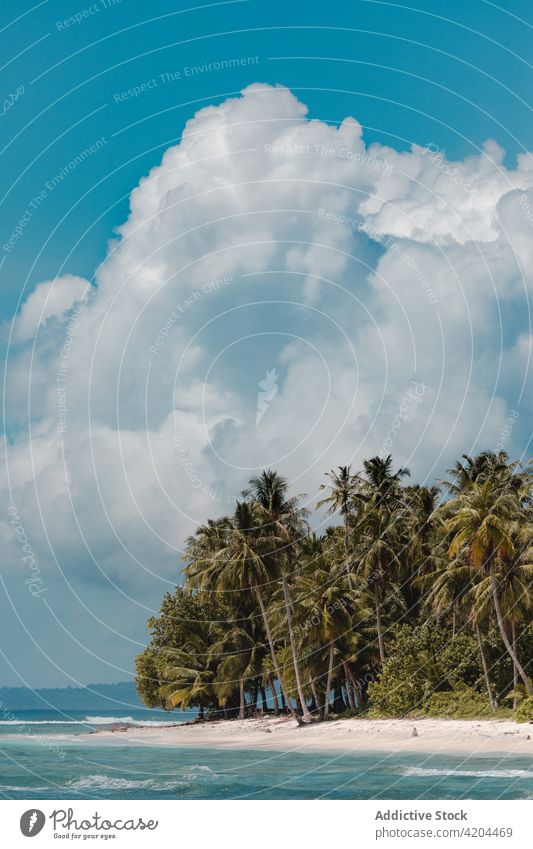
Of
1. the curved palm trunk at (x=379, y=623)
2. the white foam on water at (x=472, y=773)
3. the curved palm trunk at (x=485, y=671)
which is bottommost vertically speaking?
the white foam on water at (x=472, y=773)

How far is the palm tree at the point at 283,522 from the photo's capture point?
64000 mm

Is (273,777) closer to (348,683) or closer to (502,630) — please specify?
(502,630)

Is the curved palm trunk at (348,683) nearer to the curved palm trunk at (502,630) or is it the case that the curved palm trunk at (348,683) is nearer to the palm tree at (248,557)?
the palm tree at (248,557)

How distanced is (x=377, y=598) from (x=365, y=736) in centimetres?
1231

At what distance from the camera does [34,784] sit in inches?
1625

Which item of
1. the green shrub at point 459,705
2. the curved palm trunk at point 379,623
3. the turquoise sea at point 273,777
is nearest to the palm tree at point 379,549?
the curved palm trunk at point 379,623

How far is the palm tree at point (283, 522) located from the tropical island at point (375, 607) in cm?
10

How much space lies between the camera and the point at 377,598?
→ 6347 centimetres

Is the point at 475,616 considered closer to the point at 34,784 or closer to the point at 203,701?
the point at 34,784

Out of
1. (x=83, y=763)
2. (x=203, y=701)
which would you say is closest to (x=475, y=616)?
(x=83, y=763)

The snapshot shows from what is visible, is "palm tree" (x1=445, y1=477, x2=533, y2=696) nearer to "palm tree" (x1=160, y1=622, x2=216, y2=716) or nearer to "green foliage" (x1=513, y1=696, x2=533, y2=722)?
"green foliage" (x1=513, y1=696, x2=533, y2=722)

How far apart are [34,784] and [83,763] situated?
11581 mm

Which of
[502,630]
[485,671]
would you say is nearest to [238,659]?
[485,671]

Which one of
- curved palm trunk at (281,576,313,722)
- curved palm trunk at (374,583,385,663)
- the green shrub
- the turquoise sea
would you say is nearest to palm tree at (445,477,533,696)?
the green shrub
